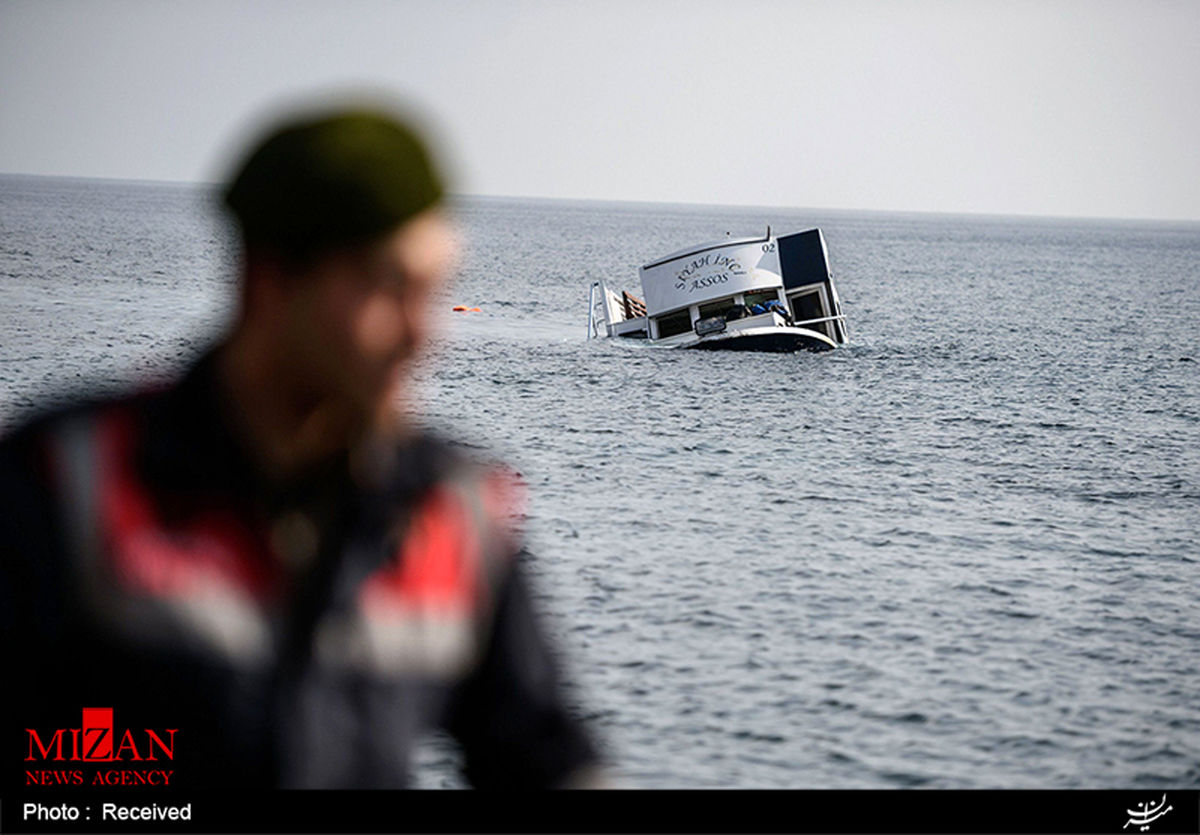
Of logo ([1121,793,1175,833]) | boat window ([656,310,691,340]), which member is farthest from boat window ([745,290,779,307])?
logo ([1121,793,1175,833])

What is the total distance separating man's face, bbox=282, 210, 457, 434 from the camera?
5.58 feet

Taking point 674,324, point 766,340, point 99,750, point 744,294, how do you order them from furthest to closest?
point 674,324 < point 744,294 < point 766,340 < point 99,750

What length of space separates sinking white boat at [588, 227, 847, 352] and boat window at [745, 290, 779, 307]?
0.04 meters

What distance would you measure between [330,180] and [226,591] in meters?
0.63

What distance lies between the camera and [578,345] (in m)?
49.1

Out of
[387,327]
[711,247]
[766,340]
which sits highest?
[711,247]

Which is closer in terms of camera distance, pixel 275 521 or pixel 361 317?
pixel 361 317

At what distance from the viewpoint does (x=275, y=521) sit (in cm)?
184

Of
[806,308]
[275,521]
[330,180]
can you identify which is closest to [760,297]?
[806,308]

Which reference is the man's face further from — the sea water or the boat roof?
the boat roof

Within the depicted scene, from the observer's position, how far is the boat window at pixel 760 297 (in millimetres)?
44094

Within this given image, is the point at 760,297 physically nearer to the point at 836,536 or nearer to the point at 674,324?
the point at 674,324

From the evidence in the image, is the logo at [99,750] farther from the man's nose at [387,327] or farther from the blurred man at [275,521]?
the man's nose at [387,327]

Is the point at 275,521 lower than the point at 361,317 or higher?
lower
